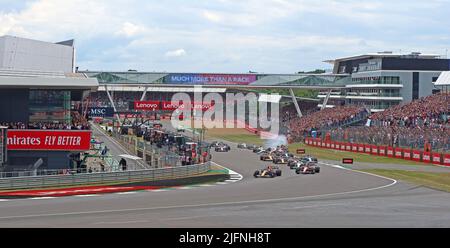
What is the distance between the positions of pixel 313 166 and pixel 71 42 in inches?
1751

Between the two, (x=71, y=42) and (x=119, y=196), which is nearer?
(x=119, y=196)

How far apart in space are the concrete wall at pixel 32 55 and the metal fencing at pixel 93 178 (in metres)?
27.0

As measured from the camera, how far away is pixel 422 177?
1681 inches

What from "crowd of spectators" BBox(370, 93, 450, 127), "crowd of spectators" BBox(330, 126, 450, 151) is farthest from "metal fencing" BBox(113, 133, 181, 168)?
"crowd of spectators" BBox(370, 93, 450, 127)

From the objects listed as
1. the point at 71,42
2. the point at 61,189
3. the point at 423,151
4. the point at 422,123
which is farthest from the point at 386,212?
the point at 71,42

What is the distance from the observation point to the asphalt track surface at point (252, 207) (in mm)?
21109

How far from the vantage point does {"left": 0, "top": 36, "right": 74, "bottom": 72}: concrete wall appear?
61281mm

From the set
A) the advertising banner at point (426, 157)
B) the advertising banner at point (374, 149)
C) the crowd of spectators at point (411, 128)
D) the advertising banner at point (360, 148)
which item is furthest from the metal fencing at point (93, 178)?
the advertising banner at point (360, 148)

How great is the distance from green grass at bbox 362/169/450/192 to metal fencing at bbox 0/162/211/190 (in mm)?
12724

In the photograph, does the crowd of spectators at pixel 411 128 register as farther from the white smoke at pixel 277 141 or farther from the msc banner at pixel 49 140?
the msc banner at pixel 49 140

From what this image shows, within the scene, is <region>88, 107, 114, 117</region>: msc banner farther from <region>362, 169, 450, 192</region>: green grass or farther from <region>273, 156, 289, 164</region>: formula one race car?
<region>362, 169, 450, 192</region>: green grass
